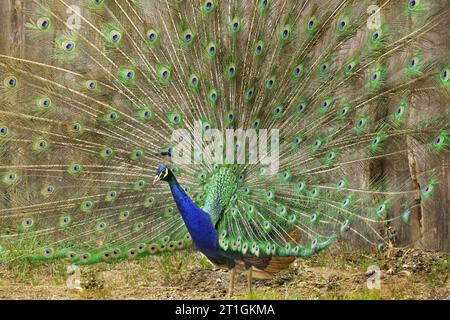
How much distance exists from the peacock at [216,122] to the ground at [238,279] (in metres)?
0.50

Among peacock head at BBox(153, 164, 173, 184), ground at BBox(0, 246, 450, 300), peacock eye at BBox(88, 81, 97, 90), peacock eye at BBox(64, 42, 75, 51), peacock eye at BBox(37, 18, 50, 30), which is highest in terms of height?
peacock eye at BBox(37, 18, 50, 30)

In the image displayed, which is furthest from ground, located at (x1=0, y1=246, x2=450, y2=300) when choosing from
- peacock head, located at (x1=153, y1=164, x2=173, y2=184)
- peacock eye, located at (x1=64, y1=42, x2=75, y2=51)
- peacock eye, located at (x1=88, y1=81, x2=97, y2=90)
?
peacock eye, located at (x1=64, y1=42, x2=75, y2=51)

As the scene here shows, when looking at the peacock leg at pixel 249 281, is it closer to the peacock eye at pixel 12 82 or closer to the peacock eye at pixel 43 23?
the peacock eye at pixel 12 82

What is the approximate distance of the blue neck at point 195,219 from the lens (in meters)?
5.32

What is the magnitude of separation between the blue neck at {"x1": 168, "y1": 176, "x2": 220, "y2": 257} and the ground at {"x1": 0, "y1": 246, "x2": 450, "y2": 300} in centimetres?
58

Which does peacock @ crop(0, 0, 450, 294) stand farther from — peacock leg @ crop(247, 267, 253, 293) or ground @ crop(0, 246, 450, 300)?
ground @ crop(0, 246, 450, 300)

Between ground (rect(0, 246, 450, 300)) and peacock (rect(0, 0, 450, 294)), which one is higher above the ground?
peacock (rect(0, 0, 450, 294))

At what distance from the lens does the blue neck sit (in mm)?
5324

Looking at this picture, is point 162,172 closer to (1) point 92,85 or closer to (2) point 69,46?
(1) point 92,85

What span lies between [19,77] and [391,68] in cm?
284

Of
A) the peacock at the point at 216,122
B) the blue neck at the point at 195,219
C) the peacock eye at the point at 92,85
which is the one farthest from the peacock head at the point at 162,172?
the peacock eye at the point at 92,85

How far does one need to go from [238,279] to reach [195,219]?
3.66 feet

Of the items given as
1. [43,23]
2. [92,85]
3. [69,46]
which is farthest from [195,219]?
[43,23]

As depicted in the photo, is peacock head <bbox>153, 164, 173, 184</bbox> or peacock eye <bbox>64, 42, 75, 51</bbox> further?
peacock eye <bbox>64, 42, 75, 51</bbox>
